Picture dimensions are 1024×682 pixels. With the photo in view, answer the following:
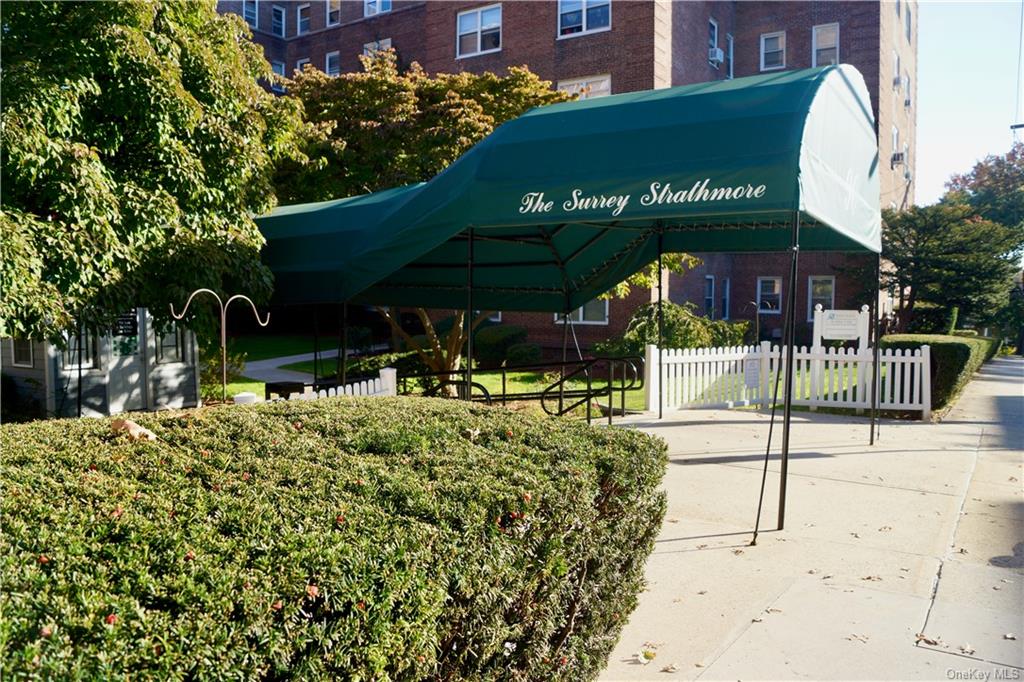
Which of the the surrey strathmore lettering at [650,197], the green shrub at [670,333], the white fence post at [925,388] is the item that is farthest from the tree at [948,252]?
the the surrey strathmore lettering at [650,197]

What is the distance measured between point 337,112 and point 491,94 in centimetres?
354

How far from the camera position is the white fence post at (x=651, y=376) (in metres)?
13.1

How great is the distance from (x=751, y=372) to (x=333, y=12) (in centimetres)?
2639

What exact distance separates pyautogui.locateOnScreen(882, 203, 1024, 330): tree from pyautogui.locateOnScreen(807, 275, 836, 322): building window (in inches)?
72.4

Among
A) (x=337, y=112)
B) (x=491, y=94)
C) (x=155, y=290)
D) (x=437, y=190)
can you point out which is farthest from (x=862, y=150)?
(x=337, y=112)

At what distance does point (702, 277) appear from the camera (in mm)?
26516

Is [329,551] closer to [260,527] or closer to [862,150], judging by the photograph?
[260,527]

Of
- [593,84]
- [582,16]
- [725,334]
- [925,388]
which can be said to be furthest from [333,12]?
[925,388]

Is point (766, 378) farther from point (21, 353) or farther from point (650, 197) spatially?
point (21, 353)

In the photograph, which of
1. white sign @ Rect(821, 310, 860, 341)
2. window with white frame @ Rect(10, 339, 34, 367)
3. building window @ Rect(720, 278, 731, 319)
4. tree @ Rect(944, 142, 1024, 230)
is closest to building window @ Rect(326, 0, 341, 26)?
building window @ Rect(720, 278, 731, 319)

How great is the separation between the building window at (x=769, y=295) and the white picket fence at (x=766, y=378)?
1405cm

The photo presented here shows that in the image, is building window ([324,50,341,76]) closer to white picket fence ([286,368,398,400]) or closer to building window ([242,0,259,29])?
building window ([242,0,259,29])

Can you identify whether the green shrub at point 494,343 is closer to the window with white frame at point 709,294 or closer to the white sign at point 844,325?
the window with white frame at point 709,294

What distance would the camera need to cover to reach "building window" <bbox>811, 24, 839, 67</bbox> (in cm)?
2744
